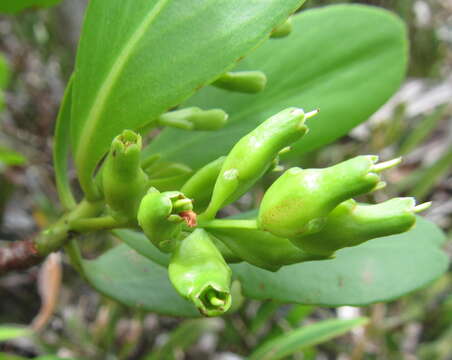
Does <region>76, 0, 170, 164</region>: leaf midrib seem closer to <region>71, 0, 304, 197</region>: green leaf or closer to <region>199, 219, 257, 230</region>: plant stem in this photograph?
<region>71, 0, 304, 197</region>: green leaf

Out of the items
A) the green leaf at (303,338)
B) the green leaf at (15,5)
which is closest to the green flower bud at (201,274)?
the green leaf at (15,5)

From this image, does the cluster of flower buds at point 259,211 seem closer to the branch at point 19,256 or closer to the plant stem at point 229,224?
→ the plant stem at point 229,224

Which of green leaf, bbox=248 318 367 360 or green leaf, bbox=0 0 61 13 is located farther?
green leaf, bbox=248 318 367 360

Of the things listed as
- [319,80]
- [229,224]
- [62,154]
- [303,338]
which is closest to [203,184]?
[229,224]

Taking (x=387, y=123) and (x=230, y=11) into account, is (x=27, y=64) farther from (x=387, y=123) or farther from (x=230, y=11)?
(x=230, y=11)

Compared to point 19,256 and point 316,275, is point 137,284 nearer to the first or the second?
point 19,256

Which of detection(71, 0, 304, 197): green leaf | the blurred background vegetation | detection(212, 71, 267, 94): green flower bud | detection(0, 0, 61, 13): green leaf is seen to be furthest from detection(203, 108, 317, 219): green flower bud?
the blurred background vegetation
